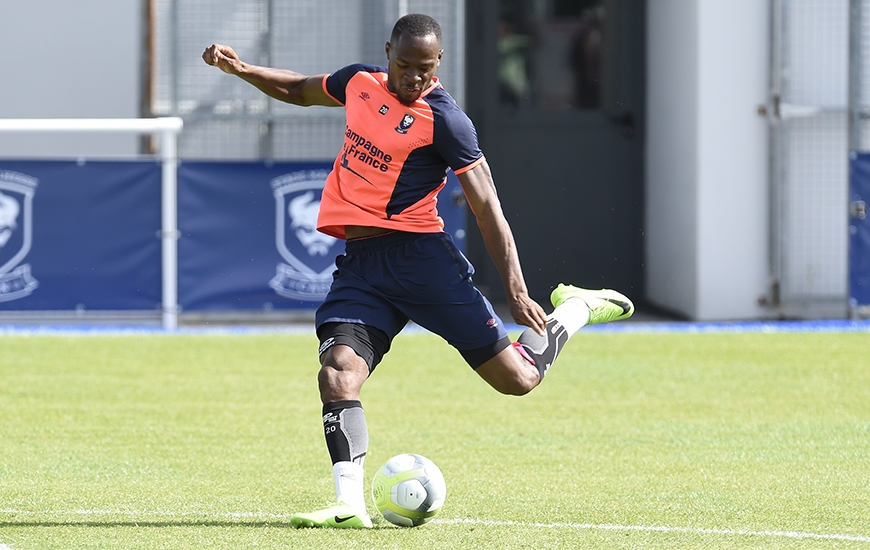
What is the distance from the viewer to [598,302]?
22.0 ft

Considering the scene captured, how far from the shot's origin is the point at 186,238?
13.2 meters

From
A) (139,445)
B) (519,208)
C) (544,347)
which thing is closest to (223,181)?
(519,208)

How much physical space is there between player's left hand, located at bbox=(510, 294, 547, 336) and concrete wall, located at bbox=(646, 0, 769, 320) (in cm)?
950

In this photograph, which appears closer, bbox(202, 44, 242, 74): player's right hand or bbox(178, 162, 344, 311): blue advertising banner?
bbox(202, 44, 242, 74): player's right hand

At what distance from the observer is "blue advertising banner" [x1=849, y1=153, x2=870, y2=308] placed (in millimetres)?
13812

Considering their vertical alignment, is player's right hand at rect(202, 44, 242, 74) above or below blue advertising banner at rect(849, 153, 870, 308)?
above

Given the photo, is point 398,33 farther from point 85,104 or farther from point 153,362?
point 85,104

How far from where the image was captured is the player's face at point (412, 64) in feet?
16.9

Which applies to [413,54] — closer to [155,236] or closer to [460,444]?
[460,444]

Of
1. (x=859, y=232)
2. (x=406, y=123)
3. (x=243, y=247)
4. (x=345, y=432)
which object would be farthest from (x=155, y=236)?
(x=345, y=432)

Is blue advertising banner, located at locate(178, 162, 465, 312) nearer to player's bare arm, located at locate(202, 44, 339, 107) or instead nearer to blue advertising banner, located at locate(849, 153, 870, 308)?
blue advertising banner, located at locate(849, 153, 870, 308)

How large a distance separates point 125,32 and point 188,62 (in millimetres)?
778

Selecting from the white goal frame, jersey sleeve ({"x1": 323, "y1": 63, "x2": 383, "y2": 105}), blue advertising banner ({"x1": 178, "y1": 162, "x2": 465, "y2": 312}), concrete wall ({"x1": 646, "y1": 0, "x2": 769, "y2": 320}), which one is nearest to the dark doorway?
concrete wall ({"x1": 646, "y1": 0, "x2": 769, "y2": 320})

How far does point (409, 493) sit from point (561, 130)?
11.8m
